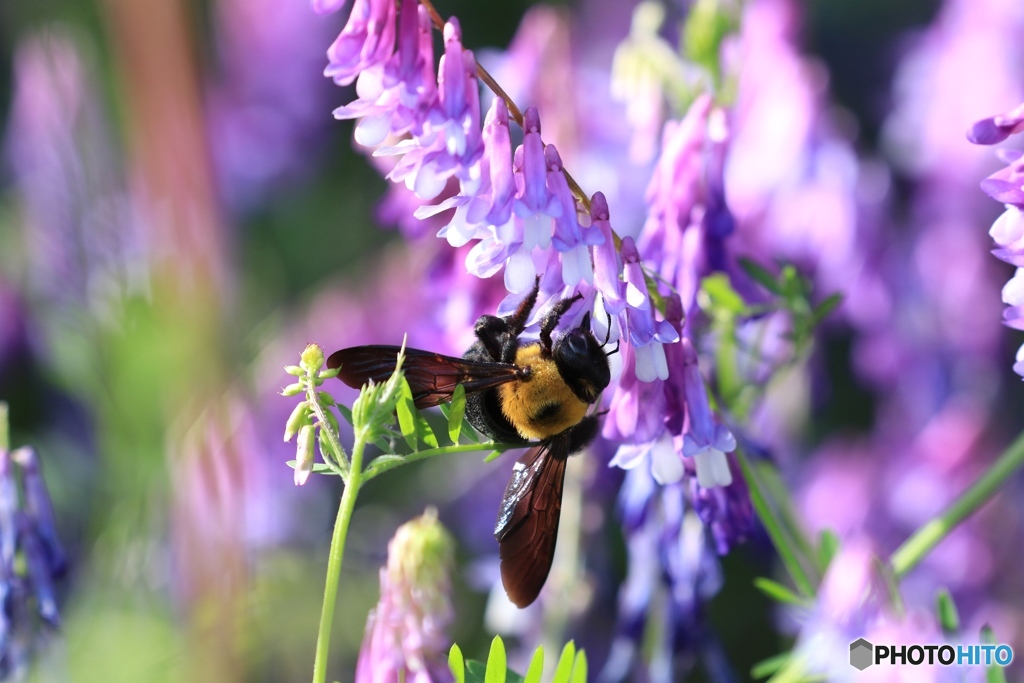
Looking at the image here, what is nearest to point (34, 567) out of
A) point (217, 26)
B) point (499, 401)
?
point (499, 401)

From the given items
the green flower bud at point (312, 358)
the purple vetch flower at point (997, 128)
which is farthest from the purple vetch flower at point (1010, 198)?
the green flower bud at point (312, 358)

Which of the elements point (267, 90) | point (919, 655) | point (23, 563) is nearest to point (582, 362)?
point (919, 655)

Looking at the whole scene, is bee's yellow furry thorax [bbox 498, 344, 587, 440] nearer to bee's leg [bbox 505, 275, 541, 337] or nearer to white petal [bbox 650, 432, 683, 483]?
bee's leg [bbox 505, 275, 541, 337]

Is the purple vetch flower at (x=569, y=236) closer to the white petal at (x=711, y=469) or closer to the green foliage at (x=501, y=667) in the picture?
the white petal at (x=711, y=469)

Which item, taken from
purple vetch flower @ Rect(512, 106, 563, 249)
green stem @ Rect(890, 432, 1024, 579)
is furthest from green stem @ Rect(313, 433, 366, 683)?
green stem @ Rect(890, 432, 1024, 579)

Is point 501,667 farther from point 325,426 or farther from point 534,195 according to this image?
point 534,195

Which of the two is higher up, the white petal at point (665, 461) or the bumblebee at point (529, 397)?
the bumblebee at point (529, 397)
